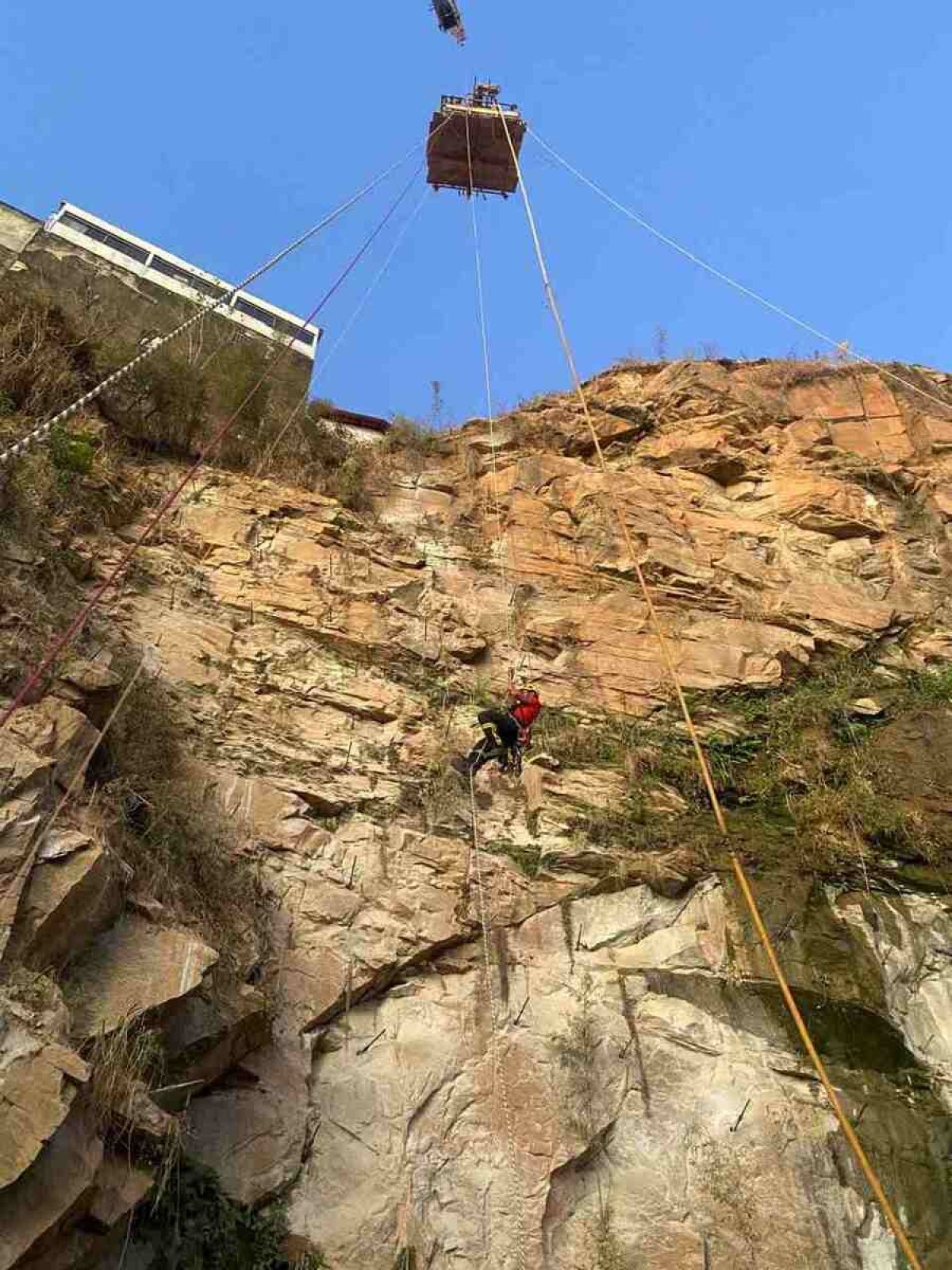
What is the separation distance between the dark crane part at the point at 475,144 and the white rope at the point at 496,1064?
11.2 m

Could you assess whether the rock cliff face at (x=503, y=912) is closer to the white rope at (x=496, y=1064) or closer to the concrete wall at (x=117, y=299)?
the white rope at (x=496, y=1064)

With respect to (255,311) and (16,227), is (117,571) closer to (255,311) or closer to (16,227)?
(16,227)

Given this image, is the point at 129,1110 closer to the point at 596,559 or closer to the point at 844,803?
the point at 844,803

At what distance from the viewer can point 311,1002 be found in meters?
6.47

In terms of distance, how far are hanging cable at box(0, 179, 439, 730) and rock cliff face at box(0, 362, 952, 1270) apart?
0.19 m

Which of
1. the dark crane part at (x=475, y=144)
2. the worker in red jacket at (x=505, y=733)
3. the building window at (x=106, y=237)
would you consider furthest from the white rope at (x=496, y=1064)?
the building window at (x=106, y=237)

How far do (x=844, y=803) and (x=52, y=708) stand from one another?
6.43 meters

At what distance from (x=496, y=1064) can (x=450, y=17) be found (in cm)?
2053

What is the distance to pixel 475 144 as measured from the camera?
1511cm

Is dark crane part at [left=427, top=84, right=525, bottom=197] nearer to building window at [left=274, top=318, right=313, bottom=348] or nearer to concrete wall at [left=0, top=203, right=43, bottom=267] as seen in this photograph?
building window at [left=274, top=318, right=313, bottom=348]

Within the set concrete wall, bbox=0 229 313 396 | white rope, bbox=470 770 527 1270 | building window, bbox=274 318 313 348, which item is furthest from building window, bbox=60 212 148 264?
white rope, bbox=470 770 527 1270

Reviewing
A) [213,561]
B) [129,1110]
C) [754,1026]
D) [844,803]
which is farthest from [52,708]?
[844,803]

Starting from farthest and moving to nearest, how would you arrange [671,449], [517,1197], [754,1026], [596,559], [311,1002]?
[671,449], [596,559], [754,1026], [311,1002], [517,1197]

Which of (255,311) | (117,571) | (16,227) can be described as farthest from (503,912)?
(255,311)
